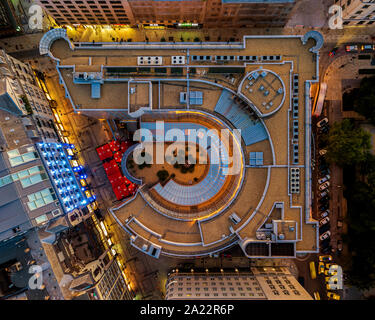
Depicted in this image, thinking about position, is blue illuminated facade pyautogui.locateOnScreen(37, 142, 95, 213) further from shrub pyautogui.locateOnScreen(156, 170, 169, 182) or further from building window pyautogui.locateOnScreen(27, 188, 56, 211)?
shrub pyautogui.locateOnScreen(156, 170, 169, 182)

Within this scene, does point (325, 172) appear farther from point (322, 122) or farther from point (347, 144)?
point (322, 122)

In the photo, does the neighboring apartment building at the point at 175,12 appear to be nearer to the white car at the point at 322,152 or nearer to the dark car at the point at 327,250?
the white car at the point at 322,152

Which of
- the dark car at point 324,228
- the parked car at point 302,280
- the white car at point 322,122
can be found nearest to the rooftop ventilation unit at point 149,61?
the white car at point 322,122

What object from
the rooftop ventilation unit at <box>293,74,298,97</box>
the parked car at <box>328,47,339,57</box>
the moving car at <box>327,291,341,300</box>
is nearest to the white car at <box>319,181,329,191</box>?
the rooftop ventilation unit at <box>293,74,298,97</box>
